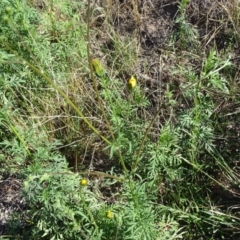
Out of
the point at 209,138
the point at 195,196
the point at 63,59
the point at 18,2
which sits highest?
the point at 18,2

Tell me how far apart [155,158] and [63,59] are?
3.11ft

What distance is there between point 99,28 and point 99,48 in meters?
0.18

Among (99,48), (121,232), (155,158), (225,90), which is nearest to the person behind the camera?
(121,232)

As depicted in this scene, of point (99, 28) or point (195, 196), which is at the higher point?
point (99, 28)

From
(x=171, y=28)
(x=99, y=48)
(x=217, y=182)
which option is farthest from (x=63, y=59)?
(x=217, y=182)

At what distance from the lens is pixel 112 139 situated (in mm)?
2543

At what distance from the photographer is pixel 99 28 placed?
3.29m

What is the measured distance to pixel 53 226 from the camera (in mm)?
2283

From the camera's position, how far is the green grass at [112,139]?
2234 mm

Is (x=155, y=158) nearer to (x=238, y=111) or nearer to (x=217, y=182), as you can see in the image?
(x=217, y=182)

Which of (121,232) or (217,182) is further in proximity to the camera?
(217,182)

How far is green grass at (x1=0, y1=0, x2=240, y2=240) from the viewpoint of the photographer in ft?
7.33

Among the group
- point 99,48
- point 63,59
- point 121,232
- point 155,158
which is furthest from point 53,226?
point 99,48

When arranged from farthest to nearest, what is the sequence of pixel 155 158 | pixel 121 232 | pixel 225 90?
pixel 225 90 → pixel 155 158 → pixel 121 232
